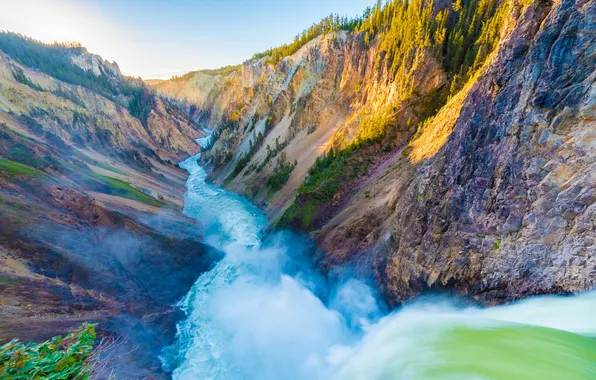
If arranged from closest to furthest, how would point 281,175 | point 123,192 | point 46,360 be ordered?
1. point 46,360
2. point 123,192
3. point 281,175

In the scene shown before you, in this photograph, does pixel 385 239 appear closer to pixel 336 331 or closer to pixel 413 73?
pixel 336 331

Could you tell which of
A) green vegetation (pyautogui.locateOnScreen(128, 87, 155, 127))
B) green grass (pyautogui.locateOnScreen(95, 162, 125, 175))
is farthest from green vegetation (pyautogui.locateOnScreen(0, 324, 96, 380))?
green vegetation (pyautogui.locateOnScreen(128, 87, 155, 127))

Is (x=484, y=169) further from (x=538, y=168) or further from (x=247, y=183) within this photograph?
(x=247, y=183)

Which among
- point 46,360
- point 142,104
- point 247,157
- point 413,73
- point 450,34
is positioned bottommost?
point 46,360

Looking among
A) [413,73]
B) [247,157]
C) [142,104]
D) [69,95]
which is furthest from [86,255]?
[142,104]

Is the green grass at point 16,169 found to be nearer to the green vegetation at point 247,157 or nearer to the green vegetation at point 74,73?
the green vegetation at point 247,157

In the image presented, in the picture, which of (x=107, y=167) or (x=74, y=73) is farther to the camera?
(x=74, y=73)
